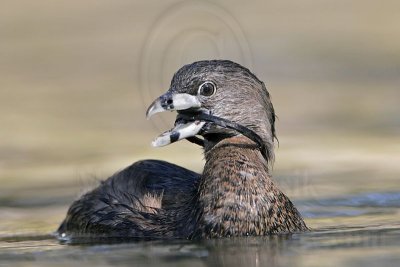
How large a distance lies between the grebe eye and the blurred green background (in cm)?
212

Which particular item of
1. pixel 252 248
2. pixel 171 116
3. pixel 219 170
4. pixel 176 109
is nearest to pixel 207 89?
pixel 176 109

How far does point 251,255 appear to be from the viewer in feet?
37.3

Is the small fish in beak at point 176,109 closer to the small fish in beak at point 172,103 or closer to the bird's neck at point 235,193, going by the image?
the small fish in beak at point 172,103

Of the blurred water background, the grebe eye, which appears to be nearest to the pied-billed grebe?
the grebe eye

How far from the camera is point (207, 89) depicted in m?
13.0

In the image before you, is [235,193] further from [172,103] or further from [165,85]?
[165,85]

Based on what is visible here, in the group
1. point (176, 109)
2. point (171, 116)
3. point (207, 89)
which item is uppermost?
point (171, 116)

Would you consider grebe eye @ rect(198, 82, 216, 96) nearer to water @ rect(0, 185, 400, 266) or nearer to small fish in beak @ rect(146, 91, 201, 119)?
small fish in beak @ rect(146, 91, 201, 119)

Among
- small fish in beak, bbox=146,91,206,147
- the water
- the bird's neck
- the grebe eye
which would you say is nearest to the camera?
the water

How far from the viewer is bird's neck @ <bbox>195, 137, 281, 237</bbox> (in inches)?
492

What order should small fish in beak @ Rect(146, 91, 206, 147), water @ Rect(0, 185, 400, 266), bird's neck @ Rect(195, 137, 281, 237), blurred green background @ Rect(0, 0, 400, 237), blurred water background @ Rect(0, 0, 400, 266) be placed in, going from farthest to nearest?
blurred green background @ Rect(0, 0, 400, 237) < small fish in beak @ Rect(146, 91, 206, 147) < bird's neck @ Rect(195, 137, 281, 237) < blurred water background @ Rect(0, 0, 400, 266) < water @ Rect(0, 185, 400, 266)

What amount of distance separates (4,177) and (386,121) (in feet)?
15.1

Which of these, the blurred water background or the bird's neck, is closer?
the blurred water background

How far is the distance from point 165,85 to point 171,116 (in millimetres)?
797
